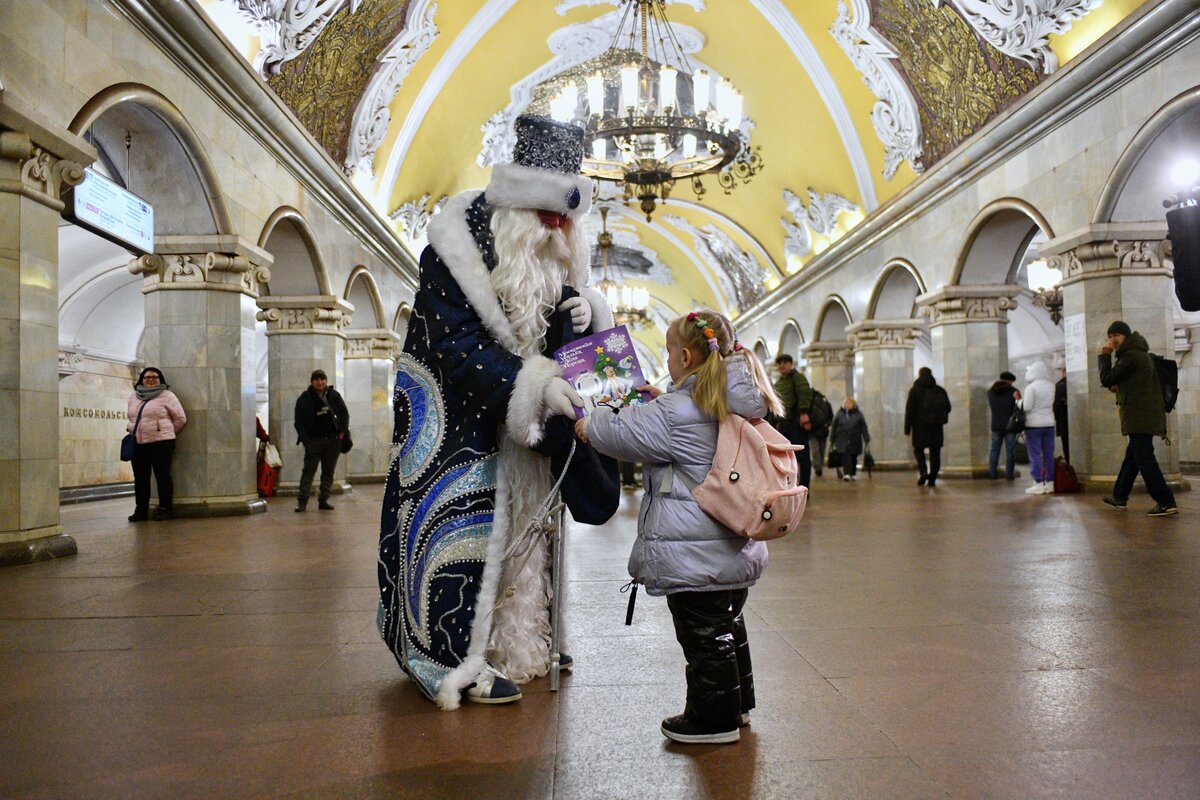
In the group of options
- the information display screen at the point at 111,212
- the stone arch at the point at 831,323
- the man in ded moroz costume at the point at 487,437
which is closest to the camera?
the man in ded moroz costume at the point at 487,437

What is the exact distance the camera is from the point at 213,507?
9.52 metres

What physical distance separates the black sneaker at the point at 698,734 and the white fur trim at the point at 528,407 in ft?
2.83

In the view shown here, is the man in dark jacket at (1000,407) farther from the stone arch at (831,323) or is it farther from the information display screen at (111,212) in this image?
the information display screen at (111,212)

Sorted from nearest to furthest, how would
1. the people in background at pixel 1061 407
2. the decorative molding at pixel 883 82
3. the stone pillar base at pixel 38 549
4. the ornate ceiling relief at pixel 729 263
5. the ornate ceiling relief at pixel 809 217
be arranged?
the stone pillar base at pixel 38 549
the people in background at pixel 1061 407
the decorative molding at pixel 883 82
the ornate ceiling relief at pixel 809 217
the ornate ceiling relief at pixel 729 263

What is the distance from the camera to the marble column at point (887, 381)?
17.9m

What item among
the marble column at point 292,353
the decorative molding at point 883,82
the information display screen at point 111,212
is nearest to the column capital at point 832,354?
the decorative molding at point 883,82

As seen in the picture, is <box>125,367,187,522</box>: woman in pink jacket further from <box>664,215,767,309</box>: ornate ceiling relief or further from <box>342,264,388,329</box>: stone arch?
<box>664,215,767,309</box>: ornate ceiling relief

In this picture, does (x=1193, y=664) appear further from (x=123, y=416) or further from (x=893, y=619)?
(x=123, y=416)

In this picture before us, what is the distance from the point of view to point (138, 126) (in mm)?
8492

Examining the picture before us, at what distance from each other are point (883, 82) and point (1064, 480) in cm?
704

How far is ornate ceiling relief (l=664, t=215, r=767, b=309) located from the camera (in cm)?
2542

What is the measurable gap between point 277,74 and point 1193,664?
10184mm

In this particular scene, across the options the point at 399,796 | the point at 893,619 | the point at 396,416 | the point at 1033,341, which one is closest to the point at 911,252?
the point at 1033,341

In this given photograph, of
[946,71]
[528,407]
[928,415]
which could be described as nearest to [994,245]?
[946,71]
